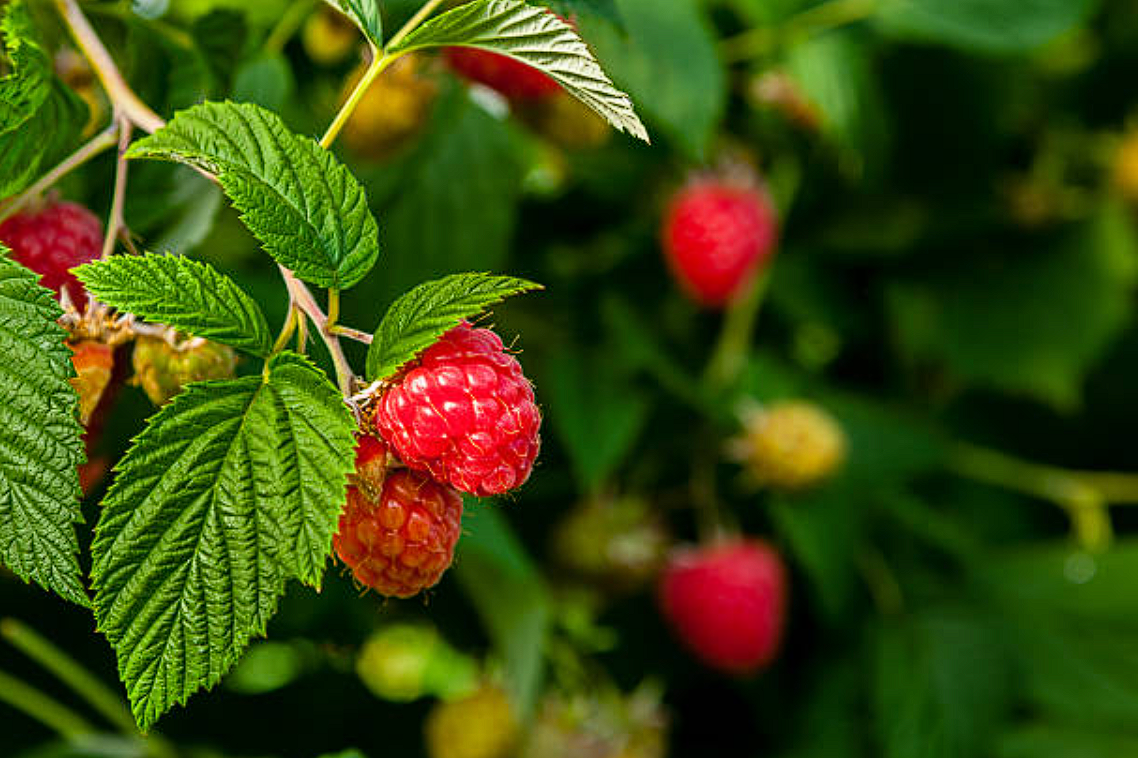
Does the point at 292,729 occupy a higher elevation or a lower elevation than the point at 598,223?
lower

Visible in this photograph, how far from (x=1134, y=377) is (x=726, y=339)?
61 cm

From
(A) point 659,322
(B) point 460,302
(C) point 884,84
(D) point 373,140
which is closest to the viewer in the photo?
(B) point 460,302

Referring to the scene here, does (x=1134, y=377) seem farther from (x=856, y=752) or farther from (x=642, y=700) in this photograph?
(x=642, y=700)

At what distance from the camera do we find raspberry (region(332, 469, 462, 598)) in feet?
1.23

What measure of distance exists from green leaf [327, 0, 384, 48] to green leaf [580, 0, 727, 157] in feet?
1.20

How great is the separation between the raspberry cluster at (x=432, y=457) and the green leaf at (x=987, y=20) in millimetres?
938

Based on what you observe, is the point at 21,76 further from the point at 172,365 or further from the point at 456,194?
the point at 456,194

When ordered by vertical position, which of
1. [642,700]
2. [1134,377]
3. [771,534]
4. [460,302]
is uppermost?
[460,302]

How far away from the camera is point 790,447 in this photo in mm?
1146

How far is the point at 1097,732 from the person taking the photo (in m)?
1.17

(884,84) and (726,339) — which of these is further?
(884,84)

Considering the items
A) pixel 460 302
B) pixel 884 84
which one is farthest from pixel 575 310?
pixel 460 302

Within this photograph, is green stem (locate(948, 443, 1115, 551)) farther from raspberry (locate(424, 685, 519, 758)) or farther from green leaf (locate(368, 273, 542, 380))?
green leaf (locate(368, 273, 542, 380))

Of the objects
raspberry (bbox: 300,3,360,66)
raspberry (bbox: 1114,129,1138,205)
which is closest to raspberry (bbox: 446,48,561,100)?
raspberry (bbox: 300,3,360,66)
